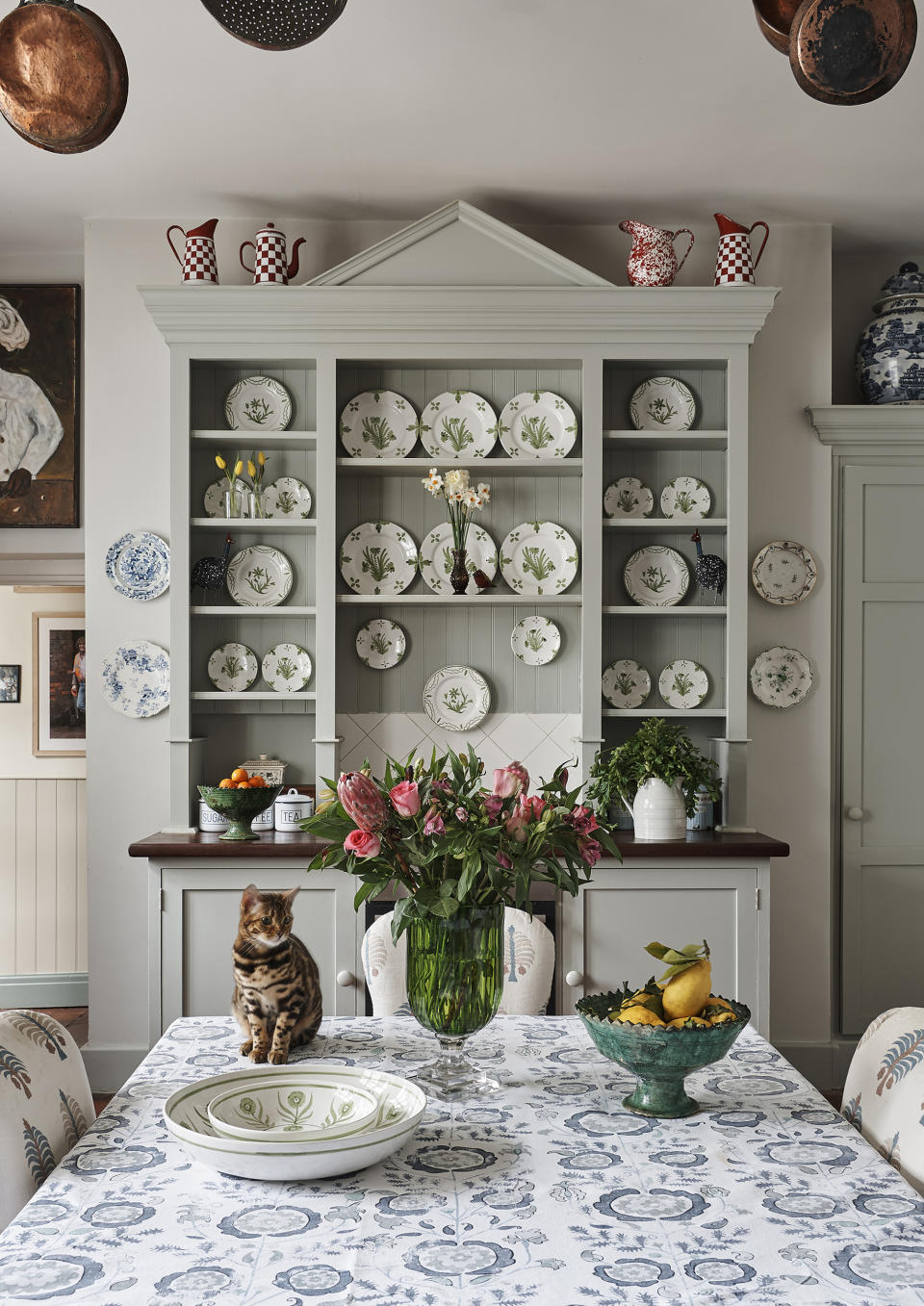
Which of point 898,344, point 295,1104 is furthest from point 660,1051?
point 898,344

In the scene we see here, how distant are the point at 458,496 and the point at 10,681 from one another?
→ 7.95ft

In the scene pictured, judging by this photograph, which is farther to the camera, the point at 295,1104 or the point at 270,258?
the point at 270,258

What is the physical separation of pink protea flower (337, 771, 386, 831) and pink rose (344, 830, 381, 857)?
0.02 meters

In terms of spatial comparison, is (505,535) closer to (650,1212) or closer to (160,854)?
(160,854)

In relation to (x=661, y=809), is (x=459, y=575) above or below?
above

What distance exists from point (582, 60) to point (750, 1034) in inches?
88.9

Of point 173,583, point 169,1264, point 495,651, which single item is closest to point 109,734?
point 173,583

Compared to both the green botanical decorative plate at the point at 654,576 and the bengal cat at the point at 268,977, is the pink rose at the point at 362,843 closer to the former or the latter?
the bengal cat at the point at 268,977

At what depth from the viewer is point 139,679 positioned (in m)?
3.59

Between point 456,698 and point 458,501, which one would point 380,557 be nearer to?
point 458,501

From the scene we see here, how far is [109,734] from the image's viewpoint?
3.61 meters

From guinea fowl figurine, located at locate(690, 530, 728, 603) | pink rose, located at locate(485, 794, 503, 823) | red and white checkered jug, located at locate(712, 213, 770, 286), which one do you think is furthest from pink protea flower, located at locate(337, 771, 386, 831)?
red and white checkered jug, located at locate(712, 213, 770, 286)

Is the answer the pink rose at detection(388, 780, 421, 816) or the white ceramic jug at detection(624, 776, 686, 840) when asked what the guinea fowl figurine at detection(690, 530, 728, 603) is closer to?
the white ceramic jug at detection(624, 776, 686, 840)

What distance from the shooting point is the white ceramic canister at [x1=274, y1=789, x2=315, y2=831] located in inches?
131
